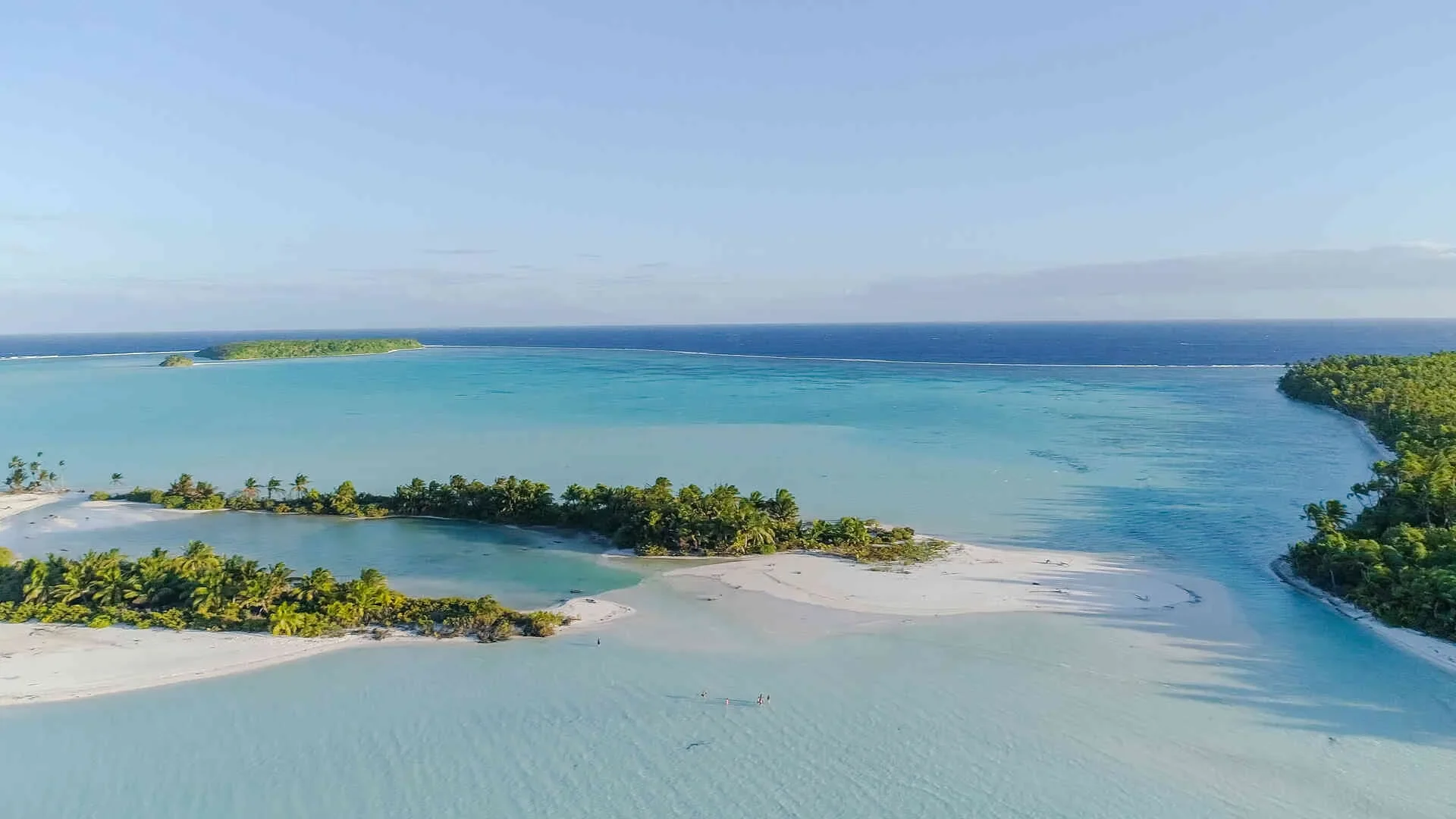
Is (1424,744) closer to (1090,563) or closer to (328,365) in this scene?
(1090,563)

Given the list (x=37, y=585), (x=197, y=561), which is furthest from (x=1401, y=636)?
(x=37, y=585)

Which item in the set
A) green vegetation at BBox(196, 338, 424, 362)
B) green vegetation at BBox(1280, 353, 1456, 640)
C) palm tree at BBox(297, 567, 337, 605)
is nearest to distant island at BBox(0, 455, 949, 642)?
palm tree at BBox(297, 567, 337, 605)

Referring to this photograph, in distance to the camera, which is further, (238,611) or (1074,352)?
(1074,352)

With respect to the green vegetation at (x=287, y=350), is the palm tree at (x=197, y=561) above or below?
below

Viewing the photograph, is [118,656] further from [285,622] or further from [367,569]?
[367,569]

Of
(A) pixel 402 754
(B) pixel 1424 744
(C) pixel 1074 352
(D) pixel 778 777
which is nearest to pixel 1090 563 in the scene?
(B) pixel 1424 744

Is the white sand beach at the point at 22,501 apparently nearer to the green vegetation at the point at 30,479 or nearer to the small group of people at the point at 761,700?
the green vegetation at the point at 30,479

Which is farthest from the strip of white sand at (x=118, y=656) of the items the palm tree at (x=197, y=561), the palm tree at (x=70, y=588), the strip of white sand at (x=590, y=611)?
→ the strip of white sand at (x=590, y=611)
